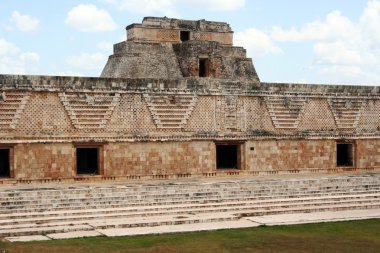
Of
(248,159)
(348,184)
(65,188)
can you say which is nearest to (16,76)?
(65,188)

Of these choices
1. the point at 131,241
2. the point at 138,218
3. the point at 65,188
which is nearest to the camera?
the point at 131,241

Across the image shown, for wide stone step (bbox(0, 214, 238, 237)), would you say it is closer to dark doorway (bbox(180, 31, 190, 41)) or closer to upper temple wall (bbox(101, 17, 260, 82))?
upper temple wall (bbox(101, 17, 260, 82))

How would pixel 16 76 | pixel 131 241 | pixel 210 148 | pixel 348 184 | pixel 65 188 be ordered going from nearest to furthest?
pixel 131 241 → pixel 65 188 → pixel 16 76 → pixel 348 184 → pixel 210 148

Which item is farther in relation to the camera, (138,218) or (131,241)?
(138,218)

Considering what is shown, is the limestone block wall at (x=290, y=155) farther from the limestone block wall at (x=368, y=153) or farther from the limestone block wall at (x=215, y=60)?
the limestone block wall at (x=215, y=60)

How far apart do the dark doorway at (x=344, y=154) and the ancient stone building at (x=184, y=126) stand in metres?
0.03

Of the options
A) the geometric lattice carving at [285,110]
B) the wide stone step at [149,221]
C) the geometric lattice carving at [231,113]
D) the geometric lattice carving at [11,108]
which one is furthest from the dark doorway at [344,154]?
the geometric lattice carving at [11,108]

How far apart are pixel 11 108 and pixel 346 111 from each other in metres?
10.3

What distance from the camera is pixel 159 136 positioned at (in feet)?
59.2

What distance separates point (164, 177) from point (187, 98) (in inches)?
90.4

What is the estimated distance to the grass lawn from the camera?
10.9 m

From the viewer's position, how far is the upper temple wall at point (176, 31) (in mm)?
24000

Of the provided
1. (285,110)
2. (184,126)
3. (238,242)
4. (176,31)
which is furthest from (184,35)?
(238,242)

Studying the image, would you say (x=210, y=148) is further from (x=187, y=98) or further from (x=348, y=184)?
(x=348, y=184)
